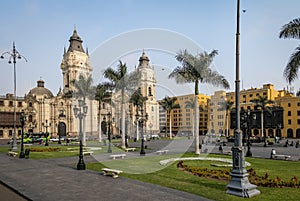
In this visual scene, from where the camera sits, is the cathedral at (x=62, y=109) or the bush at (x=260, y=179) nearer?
the bush at (x=260, y=179)

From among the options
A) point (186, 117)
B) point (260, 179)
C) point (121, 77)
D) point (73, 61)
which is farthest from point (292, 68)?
point (186, 117)

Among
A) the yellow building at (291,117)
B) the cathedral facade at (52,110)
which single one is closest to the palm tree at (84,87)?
the cathedral facade at (52,110)

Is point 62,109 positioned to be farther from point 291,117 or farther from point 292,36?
point 292,36

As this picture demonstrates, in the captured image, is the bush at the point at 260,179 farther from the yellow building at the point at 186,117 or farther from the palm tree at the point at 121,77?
the yellow building at the point at 186,117

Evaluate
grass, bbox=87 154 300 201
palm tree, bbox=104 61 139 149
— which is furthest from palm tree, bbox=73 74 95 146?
grass, bbox=87 154 300 201

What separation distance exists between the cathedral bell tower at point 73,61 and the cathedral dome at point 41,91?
4.84m

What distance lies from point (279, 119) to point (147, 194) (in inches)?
2838

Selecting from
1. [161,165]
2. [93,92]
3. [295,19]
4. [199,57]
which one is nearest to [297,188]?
[161,165]

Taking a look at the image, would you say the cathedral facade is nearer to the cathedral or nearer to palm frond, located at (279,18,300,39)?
the cathedral

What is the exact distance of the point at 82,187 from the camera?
39.9 feet

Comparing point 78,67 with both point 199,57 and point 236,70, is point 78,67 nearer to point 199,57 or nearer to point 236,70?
point 199,57

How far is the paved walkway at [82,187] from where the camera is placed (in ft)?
34.0

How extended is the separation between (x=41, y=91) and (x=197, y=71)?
6411 centimetres

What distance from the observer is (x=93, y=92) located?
4322 centimetres
